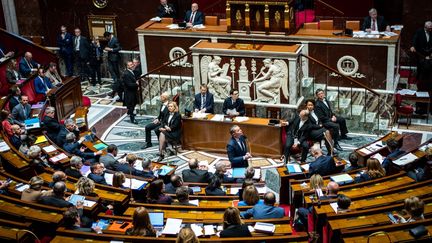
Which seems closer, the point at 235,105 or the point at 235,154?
the point at 235,154

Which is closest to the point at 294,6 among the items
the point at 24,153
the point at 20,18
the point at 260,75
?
the point at 260,75

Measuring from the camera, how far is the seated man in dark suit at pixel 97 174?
10.3 metres

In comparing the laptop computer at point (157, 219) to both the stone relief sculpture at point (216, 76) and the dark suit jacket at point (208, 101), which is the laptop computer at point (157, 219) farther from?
the stone relief sculpture at point (216, 76)

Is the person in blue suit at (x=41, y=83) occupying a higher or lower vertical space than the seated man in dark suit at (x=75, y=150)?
higher

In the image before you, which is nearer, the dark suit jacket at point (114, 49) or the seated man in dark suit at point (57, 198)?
the seated man in dark suit at point (57, 198)

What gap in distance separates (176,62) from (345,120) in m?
4.78

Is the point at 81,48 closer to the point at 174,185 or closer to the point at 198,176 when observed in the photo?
the point at 198,176

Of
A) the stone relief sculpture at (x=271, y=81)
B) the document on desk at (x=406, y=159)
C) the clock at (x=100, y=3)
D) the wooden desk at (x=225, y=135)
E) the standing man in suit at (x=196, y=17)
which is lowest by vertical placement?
the wooden desk at (x=225, y=135)

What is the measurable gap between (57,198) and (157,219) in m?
1.60

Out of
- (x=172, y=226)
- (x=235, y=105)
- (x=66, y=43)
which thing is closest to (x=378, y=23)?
(x=235, y=105)

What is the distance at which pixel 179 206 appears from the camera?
8938mm

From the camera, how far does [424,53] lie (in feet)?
50.3

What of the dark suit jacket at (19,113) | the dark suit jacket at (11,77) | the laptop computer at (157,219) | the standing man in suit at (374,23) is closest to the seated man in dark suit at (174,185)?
the laptop computer at (157,219)

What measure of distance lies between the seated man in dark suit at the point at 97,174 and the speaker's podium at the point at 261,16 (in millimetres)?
6391
